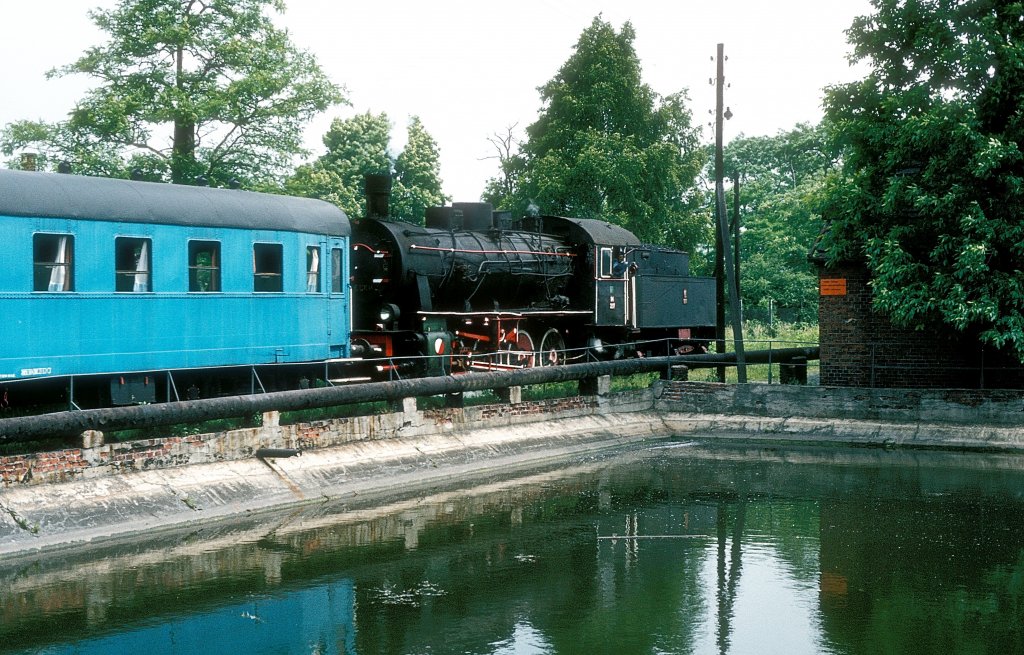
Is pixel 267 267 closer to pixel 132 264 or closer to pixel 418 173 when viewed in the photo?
pixel 132 264

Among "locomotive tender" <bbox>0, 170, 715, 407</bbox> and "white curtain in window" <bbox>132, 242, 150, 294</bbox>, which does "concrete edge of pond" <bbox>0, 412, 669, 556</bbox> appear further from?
"white curtain in window" <bbox>132, 242, 150, 294</bbox>

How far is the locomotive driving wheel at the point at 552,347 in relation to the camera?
75.5 feet

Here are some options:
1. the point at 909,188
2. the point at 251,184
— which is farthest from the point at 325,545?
the point at 251,184

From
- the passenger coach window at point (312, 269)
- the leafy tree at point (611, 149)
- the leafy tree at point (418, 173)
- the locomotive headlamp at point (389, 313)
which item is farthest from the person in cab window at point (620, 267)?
the leafy tree at point (418, 173)

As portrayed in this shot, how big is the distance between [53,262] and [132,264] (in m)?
1.18

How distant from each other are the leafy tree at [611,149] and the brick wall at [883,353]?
14681 mm

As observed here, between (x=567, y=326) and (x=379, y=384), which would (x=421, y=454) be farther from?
(x=567, y=326)

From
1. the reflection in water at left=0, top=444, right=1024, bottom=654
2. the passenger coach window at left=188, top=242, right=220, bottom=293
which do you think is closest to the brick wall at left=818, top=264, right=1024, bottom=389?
the reflection in water at left=0, top=444, right=1024, bottom=654

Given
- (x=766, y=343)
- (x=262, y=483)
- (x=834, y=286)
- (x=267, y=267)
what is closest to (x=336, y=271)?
(x=267, y=267)

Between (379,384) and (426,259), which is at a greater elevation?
(426,259)

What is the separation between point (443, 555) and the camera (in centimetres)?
1185

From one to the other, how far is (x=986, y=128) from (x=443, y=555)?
13244mm

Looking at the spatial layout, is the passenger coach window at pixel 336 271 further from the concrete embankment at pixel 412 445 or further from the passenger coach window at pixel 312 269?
the concrete embankment at pixel 412 445

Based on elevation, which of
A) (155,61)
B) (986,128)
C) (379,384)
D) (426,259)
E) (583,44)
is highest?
(583,44)
